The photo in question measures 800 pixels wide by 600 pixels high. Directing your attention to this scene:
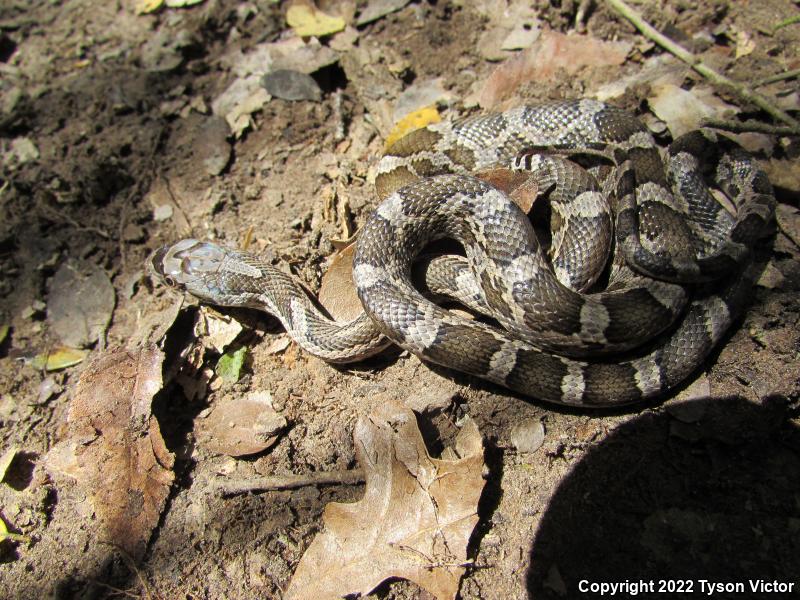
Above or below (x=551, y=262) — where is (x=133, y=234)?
below

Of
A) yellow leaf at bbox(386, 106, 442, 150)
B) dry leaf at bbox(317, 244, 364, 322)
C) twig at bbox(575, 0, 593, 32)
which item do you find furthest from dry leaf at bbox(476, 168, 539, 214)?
twig at bbox(575, 0, 593, 32)

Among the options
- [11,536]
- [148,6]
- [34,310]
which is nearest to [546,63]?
[148,6]

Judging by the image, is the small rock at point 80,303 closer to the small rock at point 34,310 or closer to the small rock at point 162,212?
the small rock at point 34,310

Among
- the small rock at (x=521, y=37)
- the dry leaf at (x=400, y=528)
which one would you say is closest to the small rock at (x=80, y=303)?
the dry leaf at (x=400, y=528)

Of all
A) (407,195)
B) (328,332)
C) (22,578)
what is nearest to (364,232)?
(407,195)

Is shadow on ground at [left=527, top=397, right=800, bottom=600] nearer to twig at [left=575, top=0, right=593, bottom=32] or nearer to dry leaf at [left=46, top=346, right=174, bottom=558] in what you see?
dry leaf at [left=46, top=346, right=174, bottom=558]

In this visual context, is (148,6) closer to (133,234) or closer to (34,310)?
(133,234)
